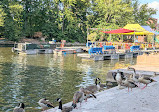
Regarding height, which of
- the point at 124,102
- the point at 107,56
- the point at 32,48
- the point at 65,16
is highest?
the point at 65,16

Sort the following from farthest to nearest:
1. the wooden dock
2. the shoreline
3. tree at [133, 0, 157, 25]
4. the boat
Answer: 1. tree at [133, 0, 157, 25]
2. the boat
3. the wooden dock
4. the shoreline

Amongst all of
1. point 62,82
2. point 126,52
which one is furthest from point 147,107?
point 126,52

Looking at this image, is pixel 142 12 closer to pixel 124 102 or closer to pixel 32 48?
pixel 32 48

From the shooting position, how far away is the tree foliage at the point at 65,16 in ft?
205

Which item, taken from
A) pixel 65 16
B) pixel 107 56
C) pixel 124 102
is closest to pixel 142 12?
pixel 65 16

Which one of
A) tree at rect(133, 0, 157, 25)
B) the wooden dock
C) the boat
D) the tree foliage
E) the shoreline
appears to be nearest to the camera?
the shoreline

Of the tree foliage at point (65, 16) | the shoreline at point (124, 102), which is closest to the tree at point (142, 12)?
the tree foliage at point (65, 16)

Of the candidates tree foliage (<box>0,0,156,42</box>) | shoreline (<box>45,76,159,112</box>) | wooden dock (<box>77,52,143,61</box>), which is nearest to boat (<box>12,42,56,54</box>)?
wooden dock (<box>77,52,143,61</box>)

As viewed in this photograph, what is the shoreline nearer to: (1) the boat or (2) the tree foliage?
(1) the boat

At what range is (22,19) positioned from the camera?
65375 millimetres

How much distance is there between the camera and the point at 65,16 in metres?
70.4

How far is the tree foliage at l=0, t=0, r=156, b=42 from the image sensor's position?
62406 mm

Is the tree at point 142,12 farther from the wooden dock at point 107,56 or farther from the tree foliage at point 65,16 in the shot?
the wooden dock at point 107,56

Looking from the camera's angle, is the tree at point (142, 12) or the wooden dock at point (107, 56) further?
the tree at point (142, 12)
